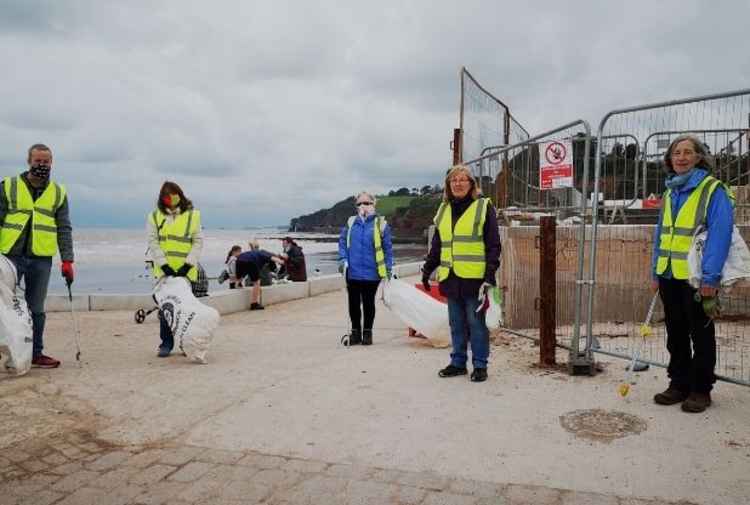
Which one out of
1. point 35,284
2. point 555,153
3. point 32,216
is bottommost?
point 35,284

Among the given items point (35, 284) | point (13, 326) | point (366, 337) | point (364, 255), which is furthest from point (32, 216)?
point (366, 337)

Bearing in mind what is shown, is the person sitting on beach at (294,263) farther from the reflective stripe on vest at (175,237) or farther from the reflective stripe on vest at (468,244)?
the reflective stripe on vest at (468,244)

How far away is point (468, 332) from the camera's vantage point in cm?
567

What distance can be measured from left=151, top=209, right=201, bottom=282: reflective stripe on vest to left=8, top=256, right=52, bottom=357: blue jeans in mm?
1006

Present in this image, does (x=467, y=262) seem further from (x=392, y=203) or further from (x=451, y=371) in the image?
(x=392, y=203)

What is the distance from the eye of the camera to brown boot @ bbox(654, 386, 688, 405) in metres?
4.43

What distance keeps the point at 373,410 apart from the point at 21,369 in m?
3.22

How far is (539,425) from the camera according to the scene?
408 cm

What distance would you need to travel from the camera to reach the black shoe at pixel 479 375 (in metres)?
5.24

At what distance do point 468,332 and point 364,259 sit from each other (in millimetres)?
1916

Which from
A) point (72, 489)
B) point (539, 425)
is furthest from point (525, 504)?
point (72, 489)

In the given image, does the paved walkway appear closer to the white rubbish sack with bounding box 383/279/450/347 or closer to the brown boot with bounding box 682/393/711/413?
the brown boot with bounding box 682/393/711/413

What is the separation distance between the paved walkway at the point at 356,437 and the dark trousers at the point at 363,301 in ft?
3.84

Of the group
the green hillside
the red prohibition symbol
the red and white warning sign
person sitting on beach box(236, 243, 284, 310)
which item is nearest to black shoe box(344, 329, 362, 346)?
the red and white warning sign
